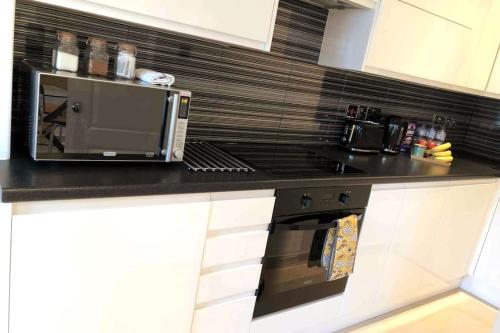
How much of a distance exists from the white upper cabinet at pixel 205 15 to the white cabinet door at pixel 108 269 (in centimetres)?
62

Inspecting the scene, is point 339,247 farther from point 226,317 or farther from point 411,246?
point 411,246

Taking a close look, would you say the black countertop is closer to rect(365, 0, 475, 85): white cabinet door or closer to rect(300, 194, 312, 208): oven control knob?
rect(300, 194, 312, 208): oven control knob

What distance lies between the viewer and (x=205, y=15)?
1461 mm

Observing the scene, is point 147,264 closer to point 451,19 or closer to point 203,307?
point 203,307

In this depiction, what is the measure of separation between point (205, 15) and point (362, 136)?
1304mm

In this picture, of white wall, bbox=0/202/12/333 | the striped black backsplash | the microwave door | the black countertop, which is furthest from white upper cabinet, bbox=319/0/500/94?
white wall, bbox=0/202/12/333

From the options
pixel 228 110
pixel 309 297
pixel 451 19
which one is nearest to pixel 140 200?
pixel 228 110

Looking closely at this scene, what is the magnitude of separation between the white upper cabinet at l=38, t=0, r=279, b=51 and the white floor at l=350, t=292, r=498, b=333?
1684 mm

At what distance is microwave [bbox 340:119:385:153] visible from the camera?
2406 millimetres

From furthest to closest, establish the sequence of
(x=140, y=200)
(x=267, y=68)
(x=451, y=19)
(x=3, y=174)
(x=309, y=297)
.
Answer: (x=451, y=19) < (x=267, y=68) < (x=309, y=297) < (x=140, y=200) < (x=3, y=174)

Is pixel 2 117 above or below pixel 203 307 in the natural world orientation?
above

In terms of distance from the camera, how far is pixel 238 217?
4.96ft

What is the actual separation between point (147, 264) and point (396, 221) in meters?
1.36

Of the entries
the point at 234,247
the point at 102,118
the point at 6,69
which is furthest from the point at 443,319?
the point at 6,69
